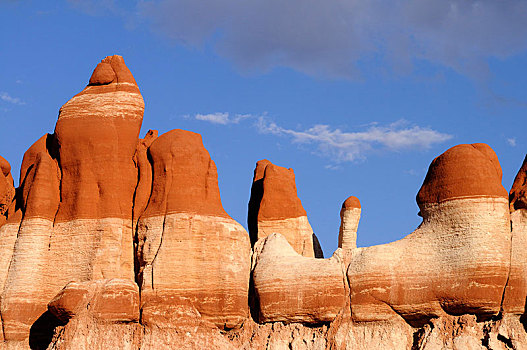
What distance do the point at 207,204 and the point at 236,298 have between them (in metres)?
3.39

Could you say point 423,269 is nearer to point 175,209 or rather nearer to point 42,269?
point 175,209

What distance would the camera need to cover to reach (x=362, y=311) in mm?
30438

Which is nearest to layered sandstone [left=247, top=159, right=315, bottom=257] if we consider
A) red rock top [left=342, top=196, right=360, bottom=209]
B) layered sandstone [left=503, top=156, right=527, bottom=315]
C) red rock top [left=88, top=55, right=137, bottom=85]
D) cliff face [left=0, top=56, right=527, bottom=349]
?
red rock top [left=342, top=196, right=360, bottom=209]

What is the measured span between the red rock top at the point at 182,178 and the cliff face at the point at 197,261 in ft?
0.16

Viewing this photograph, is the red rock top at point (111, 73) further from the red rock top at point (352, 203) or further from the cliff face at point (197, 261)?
the red rock top at point (352, 203)

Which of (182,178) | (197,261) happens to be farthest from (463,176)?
(182,178)

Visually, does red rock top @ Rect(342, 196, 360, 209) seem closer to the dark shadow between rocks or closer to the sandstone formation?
the sandstone formation

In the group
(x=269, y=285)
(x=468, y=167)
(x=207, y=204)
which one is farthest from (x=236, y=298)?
(x=468, y=167)

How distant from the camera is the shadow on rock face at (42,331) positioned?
32.6 meters

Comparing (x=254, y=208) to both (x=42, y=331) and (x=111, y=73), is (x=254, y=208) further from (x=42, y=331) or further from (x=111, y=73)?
(x=42, y=331)

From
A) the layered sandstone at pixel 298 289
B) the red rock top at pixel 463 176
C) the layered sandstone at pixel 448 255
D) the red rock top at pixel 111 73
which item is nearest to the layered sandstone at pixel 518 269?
the layered sandstone at pixel 448 255

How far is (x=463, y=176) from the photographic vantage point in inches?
1176

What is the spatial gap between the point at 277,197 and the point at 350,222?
305 centimetres

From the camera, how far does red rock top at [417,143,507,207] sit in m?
29.6
